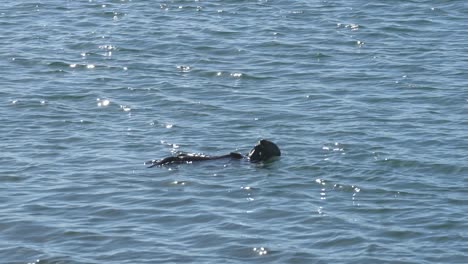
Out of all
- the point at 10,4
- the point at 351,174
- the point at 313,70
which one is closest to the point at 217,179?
the point at 351,174

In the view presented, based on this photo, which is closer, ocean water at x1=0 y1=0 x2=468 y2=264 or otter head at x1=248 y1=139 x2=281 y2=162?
ocean water at x1=0 y1=0 x2=468 y2=264

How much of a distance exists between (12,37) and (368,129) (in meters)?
9.54

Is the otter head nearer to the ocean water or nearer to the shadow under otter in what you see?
the shadow under otter

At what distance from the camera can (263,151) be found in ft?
55.2

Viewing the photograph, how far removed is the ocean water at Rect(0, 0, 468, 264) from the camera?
14.1 meters

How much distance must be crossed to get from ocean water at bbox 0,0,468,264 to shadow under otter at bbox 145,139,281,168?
0.13 meters

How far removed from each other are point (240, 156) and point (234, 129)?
1.79 metres

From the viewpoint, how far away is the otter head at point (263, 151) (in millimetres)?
16781

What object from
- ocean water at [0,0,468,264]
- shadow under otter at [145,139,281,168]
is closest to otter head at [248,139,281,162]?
shadow under otter at [145,139,281,168]

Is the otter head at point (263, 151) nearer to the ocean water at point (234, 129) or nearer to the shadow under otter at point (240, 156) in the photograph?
the shadow under otter at point (240, 156)

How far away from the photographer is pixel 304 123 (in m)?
19.0

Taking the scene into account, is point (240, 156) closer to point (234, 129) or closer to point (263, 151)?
point (263, 151)

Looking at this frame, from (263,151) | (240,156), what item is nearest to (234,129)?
(240,156)

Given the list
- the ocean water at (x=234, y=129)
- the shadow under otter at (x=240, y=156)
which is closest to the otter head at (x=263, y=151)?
the shadow under otter at (x=240, y=156)
